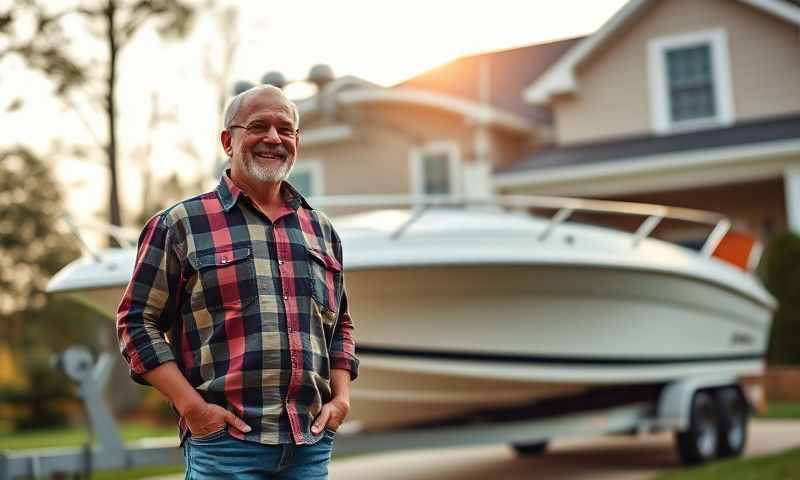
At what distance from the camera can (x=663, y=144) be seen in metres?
13.3

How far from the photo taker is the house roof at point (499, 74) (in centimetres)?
1753

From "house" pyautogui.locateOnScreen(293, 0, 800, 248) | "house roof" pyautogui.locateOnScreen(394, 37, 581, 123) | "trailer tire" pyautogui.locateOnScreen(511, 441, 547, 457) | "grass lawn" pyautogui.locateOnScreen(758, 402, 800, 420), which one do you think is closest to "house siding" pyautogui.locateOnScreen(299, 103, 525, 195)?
"house" pyautogui.locateOnScreen(293, 0, 800, 248)

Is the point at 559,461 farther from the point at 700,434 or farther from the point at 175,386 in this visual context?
the point at 175,386

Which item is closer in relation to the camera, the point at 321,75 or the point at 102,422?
the point at 102,422

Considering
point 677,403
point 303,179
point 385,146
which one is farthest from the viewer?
point 303,179

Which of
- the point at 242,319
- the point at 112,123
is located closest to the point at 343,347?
the point at 242,319

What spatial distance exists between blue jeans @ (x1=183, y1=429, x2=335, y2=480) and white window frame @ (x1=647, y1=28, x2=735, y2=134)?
12.2 meters

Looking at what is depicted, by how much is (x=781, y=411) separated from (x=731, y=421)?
371 centimetres

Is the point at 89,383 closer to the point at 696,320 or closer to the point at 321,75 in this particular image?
the point at 321,75

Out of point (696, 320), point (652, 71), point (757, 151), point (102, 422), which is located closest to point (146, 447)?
point (102, 422)

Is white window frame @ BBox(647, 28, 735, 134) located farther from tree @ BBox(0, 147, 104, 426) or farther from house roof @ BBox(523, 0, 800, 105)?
tree @ BBox(0, 147, 104, 426)

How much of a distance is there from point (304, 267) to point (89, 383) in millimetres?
3298

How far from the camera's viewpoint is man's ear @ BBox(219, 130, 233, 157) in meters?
2.47

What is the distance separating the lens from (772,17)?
13.2m
